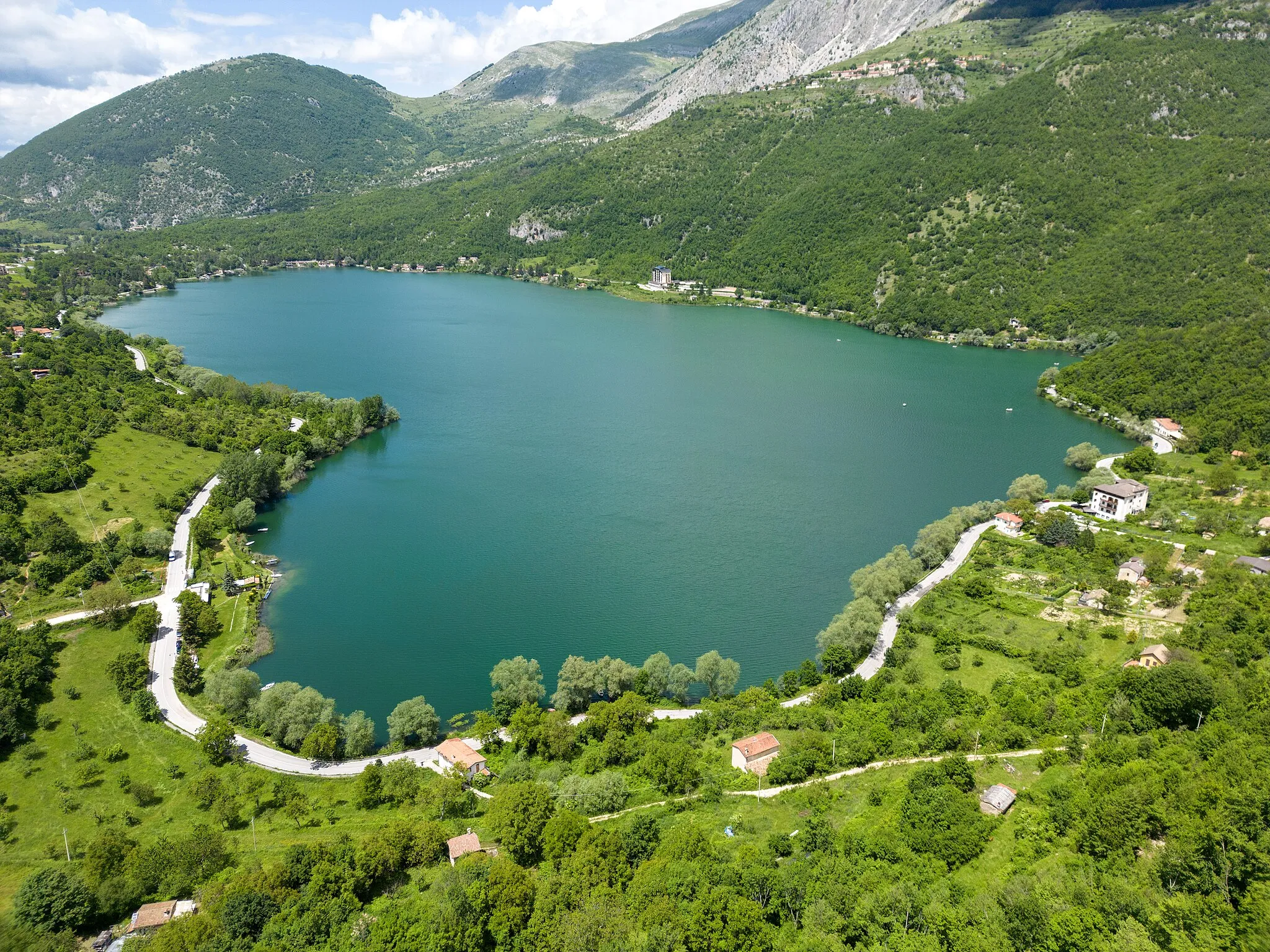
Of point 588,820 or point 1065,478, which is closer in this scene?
point 588,820

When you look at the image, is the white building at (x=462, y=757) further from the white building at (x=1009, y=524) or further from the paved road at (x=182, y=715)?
the white building at (x=1009, y=524)

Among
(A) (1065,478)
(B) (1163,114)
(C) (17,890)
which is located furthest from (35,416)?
(B) (1163,114)

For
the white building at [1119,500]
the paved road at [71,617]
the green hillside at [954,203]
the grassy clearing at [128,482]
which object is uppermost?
the green hillside at [954,203]

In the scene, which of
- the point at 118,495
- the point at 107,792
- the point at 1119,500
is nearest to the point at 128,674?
the point at 107,792

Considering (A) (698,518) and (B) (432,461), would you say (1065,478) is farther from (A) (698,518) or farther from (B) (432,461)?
(B) (432,461)

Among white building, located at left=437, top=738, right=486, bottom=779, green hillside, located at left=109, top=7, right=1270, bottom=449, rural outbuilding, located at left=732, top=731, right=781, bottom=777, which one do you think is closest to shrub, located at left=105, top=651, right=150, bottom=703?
white building, located at left=437, top=738, right=486, bottom=779

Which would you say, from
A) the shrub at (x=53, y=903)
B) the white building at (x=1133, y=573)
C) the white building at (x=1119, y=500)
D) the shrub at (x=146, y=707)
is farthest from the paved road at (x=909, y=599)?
the shrub at (x=146, y=707)

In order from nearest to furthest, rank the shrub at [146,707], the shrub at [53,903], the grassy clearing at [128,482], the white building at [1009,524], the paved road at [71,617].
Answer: the shrub at [53,903] < the shrub at [146,707] < the paved road at [71,617] < the white building at [1009,524] < the grassy clearing at [128,482]

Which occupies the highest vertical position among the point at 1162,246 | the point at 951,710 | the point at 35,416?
the point at 1162,246
